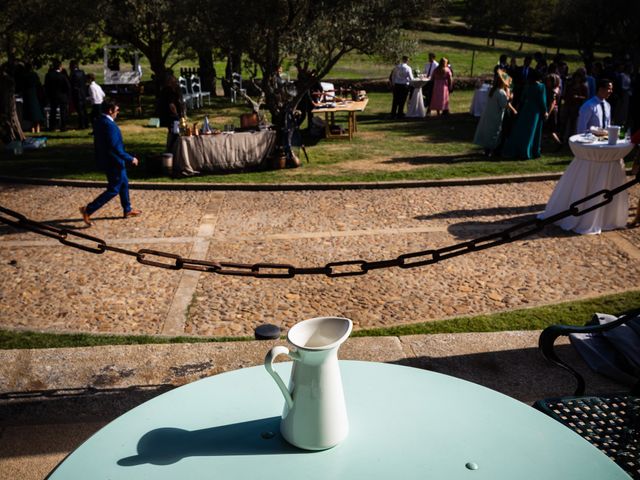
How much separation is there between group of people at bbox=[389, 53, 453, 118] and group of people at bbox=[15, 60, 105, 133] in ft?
25.1

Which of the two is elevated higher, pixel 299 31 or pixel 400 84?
pixel 299 31

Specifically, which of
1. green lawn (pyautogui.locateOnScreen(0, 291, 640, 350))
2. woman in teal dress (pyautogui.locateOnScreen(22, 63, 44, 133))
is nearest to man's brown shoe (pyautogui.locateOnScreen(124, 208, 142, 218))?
green lawn (pyautogui.locateOnScreen(0, 291, 640, 350))

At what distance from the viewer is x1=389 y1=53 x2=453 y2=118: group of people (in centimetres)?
1825

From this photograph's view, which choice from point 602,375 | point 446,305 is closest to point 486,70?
point 446,305

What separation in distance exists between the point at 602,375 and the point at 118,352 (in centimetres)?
323

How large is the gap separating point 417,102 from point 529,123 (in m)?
6.23

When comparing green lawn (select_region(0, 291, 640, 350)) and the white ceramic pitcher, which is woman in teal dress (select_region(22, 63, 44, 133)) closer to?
green lawn (select_region(0, 291, 640, 350))

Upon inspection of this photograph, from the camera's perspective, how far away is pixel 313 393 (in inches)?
83.6

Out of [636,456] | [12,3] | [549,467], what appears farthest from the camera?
[12,3]

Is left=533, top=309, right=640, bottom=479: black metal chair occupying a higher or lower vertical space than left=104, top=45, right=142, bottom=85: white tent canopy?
lower

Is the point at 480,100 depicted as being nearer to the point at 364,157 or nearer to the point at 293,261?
the point at 364,157

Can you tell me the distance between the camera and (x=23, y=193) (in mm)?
11578

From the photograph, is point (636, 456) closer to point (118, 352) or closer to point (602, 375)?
point (602, 375)

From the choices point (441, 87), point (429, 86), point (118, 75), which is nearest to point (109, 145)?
point (441, 87)
